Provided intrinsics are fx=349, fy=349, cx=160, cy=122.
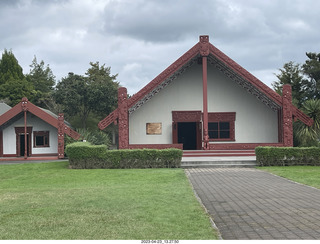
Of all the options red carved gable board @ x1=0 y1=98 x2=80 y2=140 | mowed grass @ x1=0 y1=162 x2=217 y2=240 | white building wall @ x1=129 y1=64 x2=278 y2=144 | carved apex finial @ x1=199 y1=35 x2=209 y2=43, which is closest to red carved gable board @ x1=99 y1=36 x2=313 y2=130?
carved apex finial @ x1=199 y1=35 x2=209 y2=43

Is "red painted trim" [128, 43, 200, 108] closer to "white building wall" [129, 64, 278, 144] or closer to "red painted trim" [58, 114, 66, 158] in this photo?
"white building wall" [129, 64, 278, 144]

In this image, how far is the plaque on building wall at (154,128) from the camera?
24.6 metres

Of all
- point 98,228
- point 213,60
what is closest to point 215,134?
point 213,60

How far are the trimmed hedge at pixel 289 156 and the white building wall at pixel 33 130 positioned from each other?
1591cm

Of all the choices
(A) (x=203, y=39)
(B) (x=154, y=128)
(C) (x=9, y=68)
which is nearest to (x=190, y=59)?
(A) (x=203, y=39)

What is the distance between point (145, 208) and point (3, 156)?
22000 mm

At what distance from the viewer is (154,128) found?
80.8ft

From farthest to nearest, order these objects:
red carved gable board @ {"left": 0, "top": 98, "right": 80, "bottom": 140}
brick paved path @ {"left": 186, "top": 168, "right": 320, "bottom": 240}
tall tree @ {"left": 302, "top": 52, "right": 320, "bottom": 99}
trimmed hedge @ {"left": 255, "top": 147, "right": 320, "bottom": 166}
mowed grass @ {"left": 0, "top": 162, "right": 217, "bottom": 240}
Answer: tall tree @ {"left": 302, "top": 52, "right": 320, "bottom": 99}, red carved gable board @ {"left": 0, "top": 98, "right": 80, "bottom": 140}, trimmed hedge @ {"left": 255, "top": 147, "right": 320, "bottom": 166}, brick paved path @ {"left": 186, "top": 168, "right": 320, "bottom": 240}, mowed grass @ {"left": 0, "top": 162, "right": 217, "bottom": 240}

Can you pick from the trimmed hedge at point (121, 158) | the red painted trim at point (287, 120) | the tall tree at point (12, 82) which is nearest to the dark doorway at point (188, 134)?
the red painted trim at point (287, 120)

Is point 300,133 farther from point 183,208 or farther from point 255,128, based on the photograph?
point 183,208

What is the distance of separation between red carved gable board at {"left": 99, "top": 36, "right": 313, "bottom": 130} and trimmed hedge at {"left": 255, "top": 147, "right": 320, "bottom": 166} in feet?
19.0

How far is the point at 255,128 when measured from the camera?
24453 millimetres

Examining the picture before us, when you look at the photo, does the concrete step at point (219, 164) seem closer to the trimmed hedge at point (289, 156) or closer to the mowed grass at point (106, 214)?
the trimmed hedge at point (289, 156)

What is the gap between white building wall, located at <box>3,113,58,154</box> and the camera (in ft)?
84.7
